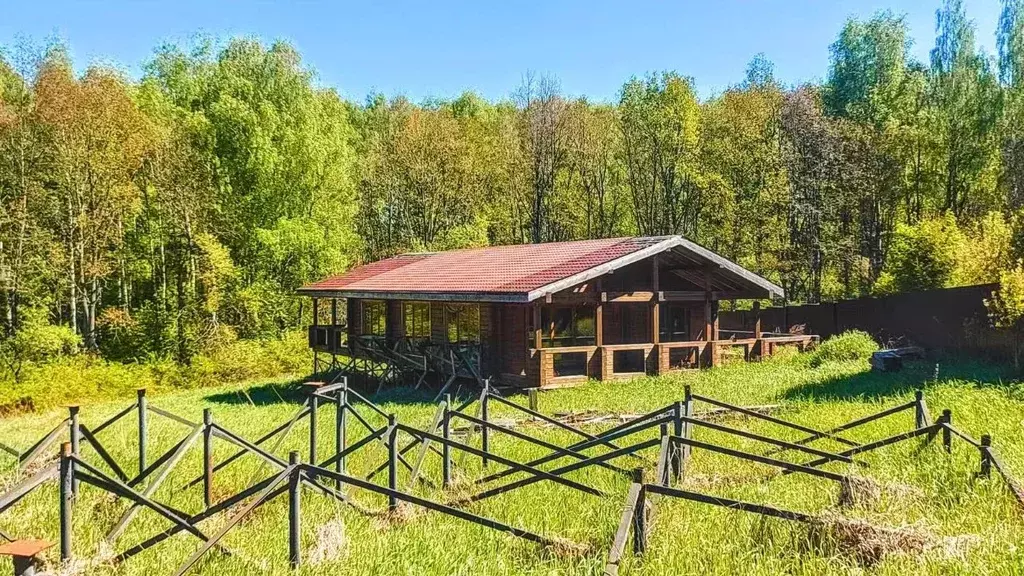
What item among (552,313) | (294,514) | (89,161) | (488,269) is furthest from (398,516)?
(89,161)

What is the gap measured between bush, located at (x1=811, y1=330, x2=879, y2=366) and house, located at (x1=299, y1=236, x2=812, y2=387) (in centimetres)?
216

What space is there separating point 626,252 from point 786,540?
13155 mm

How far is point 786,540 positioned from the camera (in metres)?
6.00

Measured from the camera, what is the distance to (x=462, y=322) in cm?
2039

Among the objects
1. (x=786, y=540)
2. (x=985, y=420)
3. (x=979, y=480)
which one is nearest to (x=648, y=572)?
(x=786, y=540)

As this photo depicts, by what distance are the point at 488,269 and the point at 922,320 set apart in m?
11.6

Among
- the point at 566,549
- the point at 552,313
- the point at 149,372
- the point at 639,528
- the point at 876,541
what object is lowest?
the point at 149,372

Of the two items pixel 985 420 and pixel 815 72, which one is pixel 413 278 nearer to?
pixel 985 420

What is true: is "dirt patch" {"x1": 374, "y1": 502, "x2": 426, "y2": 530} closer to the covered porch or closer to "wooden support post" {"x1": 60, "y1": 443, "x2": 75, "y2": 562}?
"wooden support post" {"x1": 60, "y1": 443, "x2": 75, "y2": 562}

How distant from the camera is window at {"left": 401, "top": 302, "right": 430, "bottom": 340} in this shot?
70.9 feet

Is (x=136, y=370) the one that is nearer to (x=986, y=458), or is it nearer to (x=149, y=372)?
(x=149, y=372)

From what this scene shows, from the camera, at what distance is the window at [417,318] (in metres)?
21.6

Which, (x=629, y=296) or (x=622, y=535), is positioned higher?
(x=629, y=296)

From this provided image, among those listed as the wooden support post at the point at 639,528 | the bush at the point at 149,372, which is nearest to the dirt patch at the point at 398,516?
the wooden support post at the point at 639,528
